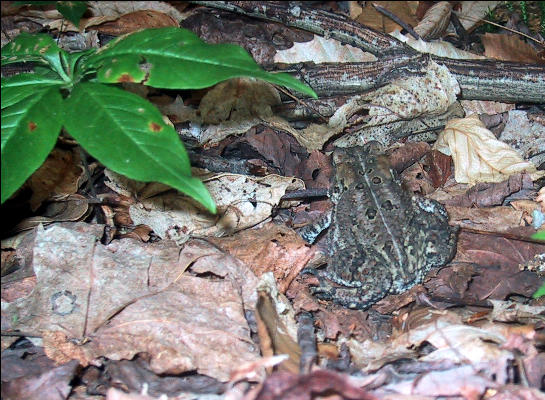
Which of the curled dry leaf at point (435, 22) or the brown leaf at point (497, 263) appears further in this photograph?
the curled dry leaf at point (435, 22)

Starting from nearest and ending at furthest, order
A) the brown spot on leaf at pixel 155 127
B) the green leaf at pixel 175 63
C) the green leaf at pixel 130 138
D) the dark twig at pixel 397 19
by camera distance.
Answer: the green leaf at pixel 130 138
the brown spot on leaf at pixel 155 127
the green leaf at pixel 175 63
the dark twig at pixel 397 19

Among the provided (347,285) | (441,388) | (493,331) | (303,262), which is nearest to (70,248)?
(303,262)

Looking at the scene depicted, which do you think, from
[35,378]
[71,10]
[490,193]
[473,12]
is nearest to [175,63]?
[35,378]

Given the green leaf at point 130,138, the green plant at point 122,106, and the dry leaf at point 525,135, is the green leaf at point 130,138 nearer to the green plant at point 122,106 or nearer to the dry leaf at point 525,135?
the green plant at point 122,106

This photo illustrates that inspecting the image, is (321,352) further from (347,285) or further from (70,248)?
(70,248)

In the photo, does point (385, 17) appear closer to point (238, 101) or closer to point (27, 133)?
point (238, 101)

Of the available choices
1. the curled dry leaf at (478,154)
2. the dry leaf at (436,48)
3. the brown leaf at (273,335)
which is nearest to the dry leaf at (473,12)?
the dry leaf at (436,48)

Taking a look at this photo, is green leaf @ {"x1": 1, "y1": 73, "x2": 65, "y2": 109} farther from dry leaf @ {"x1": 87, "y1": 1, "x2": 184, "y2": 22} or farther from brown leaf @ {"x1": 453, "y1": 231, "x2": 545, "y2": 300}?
dry leaf @ {"x1": 87, "y1": 1, "x2": 184, "y2": 22}
